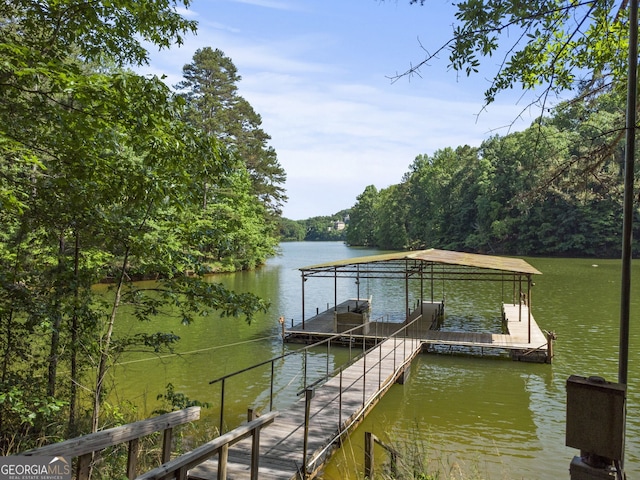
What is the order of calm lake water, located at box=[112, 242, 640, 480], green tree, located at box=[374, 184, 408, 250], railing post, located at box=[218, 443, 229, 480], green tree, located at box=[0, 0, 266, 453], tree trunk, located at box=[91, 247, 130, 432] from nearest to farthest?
1. railing post, located at box=[218, 443, 229, 480]
2. green tree, located at box=[0, 0, 266, 453]
3. tree trunk, located at box=[91, 247, 130, 432]
4. calm lake water, located at box=[112, 242, 640, 480]
5. green tree, located at box=[374, 184, 408, 250]

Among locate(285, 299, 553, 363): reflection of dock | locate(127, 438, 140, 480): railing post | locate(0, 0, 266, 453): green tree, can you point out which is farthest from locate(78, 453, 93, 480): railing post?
locate(285, 299, 553, 363): reflection of dock

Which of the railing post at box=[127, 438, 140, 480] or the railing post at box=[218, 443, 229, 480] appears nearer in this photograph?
the railing post at box=[127, 438, 140, 480]

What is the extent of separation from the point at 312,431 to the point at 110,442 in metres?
5.17

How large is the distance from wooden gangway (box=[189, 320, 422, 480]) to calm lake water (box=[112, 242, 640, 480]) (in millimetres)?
465

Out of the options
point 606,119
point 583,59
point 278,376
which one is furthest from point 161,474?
point 606,119

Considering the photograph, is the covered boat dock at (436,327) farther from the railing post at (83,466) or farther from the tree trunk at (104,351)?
the railing post at (83,466)

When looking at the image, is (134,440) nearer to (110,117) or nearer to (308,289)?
(110,117)

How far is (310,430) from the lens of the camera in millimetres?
7746

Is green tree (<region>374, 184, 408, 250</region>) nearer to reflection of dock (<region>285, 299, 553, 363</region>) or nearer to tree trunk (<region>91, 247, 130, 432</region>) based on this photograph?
reflection of dock (<region>285, 299, 553, 363</region>)

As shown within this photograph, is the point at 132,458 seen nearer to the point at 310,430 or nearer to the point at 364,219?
the point at 310,430

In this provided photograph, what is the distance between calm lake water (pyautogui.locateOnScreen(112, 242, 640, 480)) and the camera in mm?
8438

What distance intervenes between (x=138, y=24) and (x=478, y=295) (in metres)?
27.0

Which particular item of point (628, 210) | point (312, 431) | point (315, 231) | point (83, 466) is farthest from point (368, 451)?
point (315, 231)

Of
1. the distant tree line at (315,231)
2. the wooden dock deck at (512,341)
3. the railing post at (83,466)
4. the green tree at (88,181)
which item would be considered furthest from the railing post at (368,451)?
the distant tree line at (315,231)
